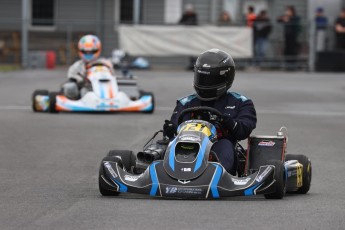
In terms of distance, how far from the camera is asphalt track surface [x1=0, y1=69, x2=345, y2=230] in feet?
22.6

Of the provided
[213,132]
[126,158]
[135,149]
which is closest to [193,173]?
A: [213,132]

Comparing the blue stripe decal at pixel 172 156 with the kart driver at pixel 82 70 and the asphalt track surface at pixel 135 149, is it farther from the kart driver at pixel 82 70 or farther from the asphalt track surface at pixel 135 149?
the kart driver at pixel 82 70

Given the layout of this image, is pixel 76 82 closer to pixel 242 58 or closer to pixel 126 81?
pixel 126 81

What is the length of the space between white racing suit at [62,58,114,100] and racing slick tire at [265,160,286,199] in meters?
9.42

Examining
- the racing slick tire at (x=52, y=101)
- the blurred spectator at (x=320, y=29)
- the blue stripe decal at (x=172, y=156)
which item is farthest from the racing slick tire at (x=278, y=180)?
the blurred spectator at (x=320, y=29)

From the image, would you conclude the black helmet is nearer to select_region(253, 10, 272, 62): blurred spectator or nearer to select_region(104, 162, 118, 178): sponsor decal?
select_region(104, 162, 118, 178): sponsor decal

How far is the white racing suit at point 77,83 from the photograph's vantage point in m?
17.1

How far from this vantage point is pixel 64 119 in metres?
16.1

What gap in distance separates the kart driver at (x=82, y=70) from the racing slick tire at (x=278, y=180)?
9434mm

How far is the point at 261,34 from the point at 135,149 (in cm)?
1774

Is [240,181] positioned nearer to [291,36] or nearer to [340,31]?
[340,31]

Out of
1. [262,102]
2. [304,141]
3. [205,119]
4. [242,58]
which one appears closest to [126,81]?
[262,102]

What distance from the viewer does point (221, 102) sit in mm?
8977

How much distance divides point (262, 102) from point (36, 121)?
5.88 m
